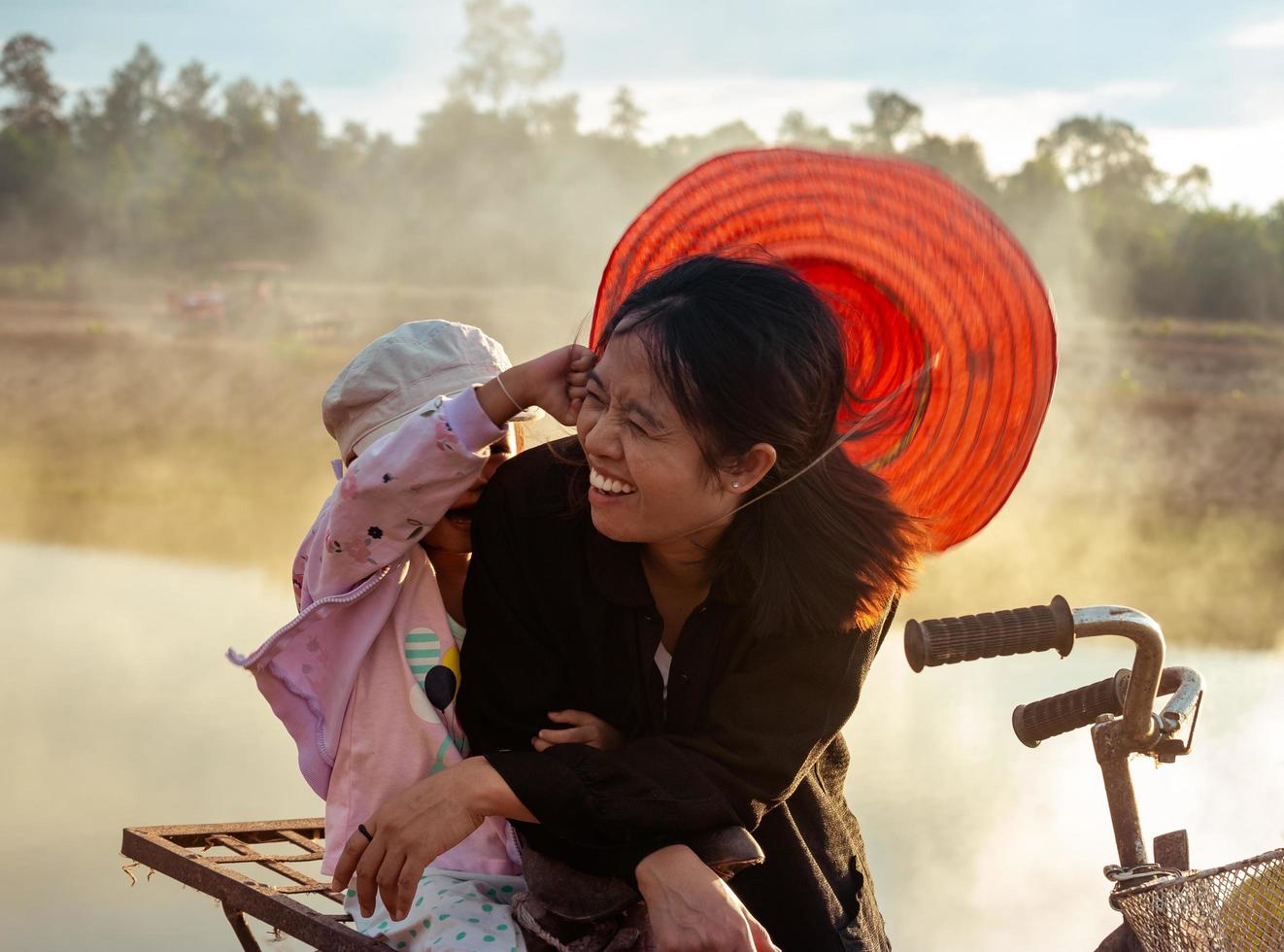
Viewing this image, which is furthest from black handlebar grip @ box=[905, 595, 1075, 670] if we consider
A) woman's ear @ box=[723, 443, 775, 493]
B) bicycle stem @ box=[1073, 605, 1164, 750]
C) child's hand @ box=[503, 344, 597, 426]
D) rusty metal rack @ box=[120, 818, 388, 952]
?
rusty metal rack @ box=[120, 818, 388, 952]

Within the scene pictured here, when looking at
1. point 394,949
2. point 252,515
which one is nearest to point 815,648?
point 394,949

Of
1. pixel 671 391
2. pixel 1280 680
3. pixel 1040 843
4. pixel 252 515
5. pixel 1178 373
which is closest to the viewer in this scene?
pixel 671 391

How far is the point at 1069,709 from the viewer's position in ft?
5.32

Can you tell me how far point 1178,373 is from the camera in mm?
11273

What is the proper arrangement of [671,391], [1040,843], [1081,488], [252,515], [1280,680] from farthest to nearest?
[1081,488], [252,515], [1280,680], [1040,843], [671,391]

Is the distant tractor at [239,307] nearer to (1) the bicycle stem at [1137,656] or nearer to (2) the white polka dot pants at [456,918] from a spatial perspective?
(2) the white polka dot pants at [456,918]

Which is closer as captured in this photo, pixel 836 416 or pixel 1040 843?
pixel 836 416

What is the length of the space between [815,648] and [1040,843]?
2769 mm

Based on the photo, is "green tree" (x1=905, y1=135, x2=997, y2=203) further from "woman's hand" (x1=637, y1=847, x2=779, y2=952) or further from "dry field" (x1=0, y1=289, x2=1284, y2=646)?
"woman's hand" (x1=637, y1=847, x2=779, y2=952)

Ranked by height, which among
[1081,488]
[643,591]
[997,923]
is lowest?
[997,923]

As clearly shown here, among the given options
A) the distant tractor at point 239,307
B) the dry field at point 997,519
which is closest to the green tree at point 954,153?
the dry field at point 997,519

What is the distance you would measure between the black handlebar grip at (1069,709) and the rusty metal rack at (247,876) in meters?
0.79

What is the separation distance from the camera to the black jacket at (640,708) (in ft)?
5.23

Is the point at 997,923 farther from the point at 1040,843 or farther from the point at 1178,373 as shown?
the point at 1178,373
